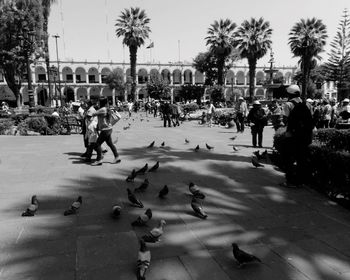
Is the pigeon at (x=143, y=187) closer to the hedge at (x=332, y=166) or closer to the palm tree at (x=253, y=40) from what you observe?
the hedge at (x=332, y=166)

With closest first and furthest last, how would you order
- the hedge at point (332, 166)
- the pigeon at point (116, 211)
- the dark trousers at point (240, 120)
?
the pigeon at point (116, 211), the hedge at point (332, 166), the dark trousers at point (240, 120)

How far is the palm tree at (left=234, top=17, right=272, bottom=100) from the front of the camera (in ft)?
124

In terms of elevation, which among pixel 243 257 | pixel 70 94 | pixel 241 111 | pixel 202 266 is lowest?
pixel 202 266

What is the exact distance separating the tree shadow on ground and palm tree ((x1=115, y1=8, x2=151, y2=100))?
3847 centimetres

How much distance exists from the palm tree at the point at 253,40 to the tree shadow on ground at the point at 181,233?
110 feet

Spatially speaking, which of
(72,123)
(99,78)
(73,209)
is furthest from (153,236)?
(99,78)

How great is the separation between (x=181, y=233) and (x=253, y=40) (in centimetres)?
3650

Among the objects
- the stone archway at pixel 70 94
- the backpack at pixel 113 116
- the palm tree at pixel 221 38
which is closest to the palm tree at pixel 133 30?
the palm tree at pixel 221 38

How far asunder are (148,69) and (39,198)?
64611mm

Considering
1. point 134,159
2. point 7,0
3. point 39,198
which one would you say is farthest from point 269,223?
point 7,0

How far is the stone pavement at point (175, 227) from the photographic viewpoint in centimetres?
333

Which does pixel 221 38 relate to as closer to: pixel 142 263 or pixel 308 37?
pixel 308 37

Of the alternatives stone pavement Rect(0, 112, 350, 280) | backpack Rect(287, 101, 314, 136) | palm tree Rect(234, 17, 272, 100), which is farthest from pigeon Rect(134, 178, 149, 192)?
palm tree Rect(234, 17, 272, 100)

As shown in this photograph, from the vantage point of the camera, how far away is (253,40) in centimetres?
3784
